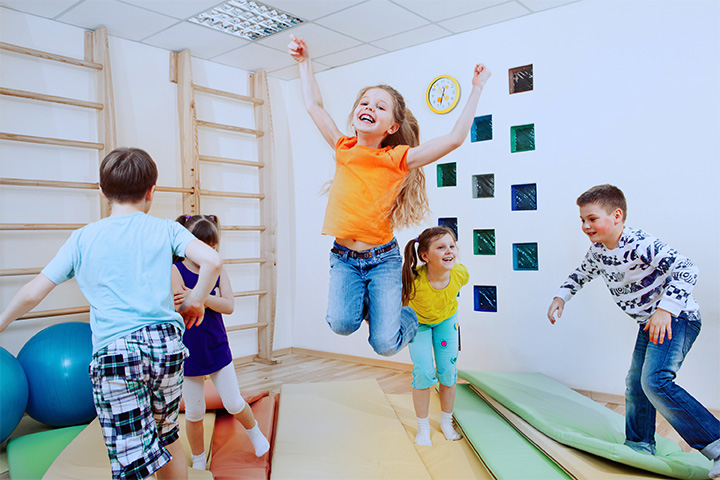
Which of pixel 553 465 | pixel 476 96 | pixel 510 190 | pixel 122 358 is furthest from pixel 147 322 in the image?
pixel 510 190

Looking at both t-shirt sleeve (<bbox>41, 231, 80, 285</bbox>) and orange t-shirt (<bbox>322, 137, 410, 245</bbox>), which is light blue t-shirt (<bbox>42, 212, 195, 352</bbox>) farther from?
orange t-shirt (<bbox>322, 137, 410, 245</bbox>)

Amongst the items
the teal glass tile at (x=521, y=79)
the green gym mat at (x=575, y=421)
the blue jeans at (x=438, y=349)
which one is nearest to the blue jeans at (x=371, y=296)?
the blue jeans at (x=438, y=349)

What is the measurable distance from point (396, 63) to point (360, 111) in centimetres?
221

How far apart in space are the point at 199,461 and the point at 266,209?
2.67m

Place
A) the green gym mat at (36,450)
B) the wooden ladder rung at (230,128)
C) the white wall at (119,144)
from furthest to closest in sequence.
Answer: the wooden ladder rung at (230,128)
the white wall at (119,144)
the green gym mat at (36,450)

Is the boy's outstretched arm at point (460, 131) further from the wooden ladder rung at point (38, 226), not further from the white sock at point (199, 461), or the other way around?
the wooden ladder rung at point (38, 226)

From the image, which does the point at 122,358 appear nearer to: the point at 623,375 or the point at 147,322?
the point at 147,322

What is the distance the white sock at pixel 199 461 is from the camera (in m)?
2.27

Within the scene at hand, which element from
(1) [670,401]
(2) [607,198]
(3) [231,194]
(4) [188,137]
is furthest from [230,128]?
(1) [670,401]

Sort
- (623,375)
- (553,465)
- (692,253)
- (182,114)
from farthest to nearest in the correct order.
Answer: (182,114), (623,375), (692,253), (553,465)

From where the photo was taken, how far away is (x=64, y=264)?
1582 millimetres

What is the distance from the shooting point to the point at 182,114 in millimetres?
4168

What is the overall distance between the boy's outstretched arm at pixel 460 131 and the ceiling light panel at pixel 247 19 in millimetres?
2036

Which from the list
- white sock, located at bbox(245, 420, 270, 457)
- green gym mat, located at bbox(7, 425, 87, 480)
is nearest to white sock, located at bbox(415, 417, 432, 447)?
white sock, located at bbox(245, 420, 270, 457)
